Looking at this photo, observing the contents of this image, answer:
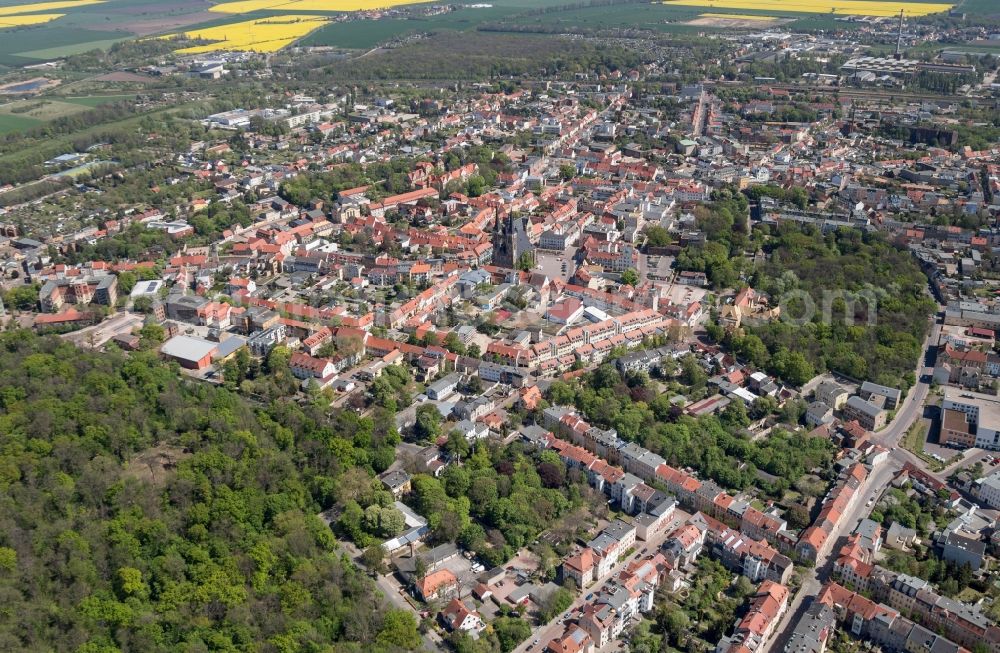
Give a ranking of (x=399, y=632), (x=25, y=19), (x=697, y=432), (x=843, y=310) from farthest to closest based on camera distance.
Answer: (x=25, y=19)
(x=843, y=310)
(x=697, y=432)
(x=399, y=632)

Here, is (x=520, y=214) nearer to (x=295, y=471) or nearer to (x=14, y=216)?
(x=295, y=471)

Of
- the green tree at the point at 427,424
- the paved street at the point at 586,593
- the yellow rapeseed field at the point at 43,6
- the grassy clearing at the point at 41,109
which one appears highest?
the yellow rapeseed field at the point at 43,6

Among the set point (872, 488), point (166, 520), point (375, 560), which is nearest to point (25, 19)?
point (166, 520)

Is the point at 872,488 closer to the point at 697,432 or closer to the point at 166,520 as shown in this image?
the point at 697,432

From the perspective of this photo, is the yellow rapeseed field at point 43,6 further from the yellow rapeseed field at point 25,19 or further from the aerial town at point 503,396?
the aerial town at point 503,396

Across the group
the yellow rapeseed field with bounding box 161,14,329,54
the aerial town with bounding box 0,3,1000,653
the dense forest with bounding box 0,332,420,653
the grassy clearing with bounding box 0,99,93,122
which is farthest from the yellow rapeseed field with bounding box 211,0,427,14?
the dense forest with bounding box 0,332,420,653

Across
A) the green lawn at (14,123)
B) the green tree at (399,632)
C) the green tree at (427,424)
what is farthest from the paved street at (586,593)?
the green lawn at (14,123)
